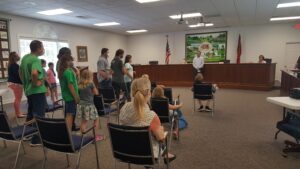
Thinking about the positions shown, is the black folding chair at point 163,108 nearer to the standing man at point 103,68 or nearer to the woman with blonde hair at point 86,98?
the woman with blonde hair at point 86,98

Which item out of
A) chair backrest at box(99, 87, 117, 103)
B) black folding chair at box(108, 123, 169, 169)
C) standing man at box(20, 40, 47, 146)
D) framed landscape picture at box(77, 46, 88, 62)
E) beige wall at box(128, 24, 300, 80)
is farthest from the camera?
beige wall at box(128, 24, 300, 80)

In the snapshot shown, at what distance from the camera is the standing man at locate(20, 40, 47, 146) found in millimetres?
2920

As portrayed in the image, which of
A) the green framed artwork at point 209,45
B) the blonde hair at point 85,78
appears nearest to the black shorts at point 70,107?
the blonde hair at point 85,78

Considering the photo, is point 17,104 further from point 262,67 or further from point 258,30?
point 258,30

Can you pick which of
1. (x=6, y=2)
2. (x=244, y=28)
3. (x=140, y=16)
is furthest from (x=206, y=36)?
(x=6, y=2)

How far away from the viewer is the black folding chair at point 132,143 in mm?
1742

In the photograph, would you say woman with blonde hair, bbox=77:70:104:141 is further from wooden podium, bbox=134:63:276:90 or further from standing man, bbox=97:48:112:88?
wooden podium, bbox=134:63:276:90

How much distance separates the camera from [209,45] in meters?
11.4

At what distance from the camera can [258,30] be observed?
34.6ft

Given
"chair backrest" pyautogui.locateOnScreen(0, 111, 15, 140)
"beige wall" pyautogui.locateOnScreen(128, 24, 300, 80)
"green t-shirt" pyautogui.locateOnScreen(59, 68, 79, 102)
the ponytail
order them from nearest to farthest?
the ponytail
"chair backrest" pyautogui.locateOnScreen(0, 111, 15, 140)
"green t-shirt" pyautogui.locateOnScreen(59, 68, 79, 102)
"beige wall" pyautogui.locateOnScreen(128, 24, 300, 80)

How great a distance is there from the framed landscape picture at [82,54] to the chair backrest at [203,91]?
650 centimetres

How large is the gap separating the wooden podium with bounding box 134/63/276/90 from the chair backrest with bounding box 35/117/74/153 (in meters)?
8.19

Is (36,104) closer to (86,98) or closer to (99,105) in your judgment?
(86,98)

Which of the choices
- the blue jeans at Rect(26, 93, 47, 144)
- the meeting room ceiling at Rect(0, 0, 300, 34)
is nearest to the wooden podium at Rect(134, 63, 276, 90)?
the meeting room ceiling at Rect(0, 0, 300, 34)
